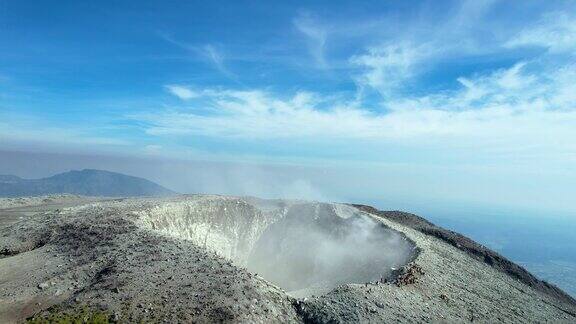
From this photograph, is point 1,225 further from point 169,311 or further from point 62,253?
point 169,311

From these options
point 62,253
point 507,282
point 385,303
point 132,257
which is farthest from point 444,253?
point 62,253

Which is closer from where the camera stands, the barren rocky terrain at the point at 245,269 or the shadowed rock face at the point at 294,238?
the barren rocky terrain at the point at 245,269

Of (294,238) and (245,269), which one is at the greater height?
(245,269)

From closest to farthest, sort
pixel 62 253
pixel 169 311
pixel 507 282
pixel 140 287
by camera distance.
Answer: pixel 169 311
pixel 140 287
pixel 62 253
pixel 507 282

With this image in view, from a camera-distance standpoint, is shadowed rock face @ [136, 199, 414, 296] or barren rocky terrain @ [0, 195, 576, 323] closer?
barren rocky terrain @ [0, 195, 576, 323]
